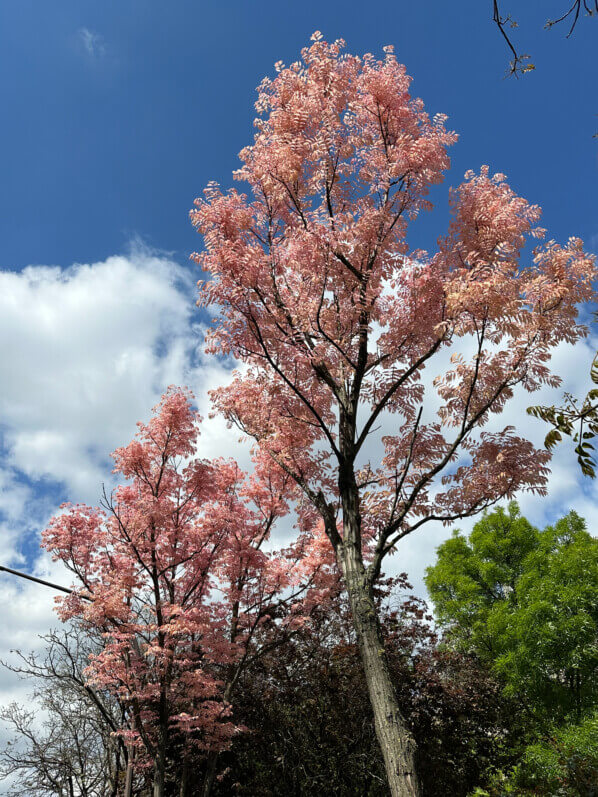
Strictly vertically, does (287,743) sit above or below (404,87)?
below

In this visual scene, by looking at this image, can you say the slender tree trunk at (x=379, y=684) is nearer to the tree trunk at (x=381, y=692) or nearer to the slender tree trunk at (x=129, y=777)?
the tree trunk at (x=381, y=692)

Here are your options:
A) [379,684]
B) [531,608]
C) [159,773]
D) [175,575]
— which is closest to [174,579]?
[175,575]

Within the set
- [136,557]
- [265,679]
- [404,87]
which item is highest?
[404,87]

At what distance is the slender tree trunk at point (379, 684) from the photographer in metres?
4.68

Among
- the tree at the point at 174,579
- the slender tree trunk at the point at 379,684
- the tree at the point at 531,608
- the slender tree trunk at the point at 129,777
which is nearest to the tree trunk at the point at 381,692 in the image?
the slender tree trunk at the point at 379,684

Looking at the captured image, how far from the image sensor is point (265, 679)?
11.7 meters

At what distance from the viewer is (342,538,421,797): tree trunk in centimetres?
468

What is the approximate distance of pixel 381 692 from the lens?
5.01 metres

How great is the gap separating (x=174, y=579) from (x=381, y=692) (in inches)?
181

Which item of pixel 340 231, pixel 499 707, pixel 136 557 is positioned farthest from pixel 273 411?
pixel 499 707

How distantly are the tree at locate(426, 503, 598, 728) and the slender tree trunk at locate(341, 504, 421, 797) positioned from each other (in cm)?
1071

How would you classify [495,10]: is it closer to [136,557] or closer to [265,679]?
[136,557]

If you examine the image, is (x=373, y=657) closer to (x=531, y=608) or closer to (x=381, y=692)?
(x=381, y=692)

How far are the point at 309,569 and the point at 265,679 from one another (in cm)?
349
